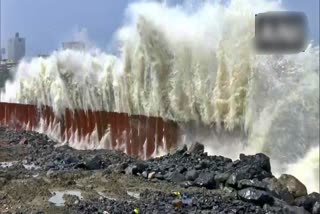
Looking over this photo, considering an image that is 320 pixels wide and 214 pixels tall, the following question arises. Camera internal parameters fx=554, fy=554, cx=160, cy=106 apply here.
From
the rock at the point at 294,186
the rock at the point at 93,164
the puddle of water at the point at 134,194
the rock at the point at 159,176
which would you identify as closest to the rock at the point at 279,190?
the rock at the point at 294,186

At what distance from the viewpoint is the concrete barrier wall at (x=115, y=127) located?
54.0ft

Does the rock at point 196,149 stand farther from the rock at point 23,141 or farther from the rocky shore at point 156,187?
the rock at point 23,141

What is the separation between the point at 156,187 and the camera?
11.2m

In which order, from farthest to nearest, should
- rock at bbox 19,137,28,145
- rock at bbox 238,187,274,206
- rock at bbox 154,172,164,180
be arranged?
rock at bbox 19,137,28,145
rock at bbox 154,172,164,180
rock at bbox 238,187,274,206

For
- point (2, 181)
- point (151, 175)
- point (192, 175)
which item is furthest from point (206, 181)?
point (2, 181)

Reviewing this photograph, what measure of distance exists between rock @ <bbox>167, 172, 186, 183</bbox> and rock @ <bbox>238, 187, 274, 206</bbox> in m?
1.89

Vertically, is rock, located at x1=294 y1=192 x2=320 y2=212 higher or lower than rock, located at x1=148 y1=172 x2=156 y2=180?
lower

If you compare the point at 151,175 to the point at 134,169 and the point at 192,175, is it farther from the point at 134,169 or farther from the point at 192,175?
the point at 192,175

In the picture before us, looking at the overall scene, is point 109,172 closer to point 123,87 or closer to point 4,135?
point 123,87

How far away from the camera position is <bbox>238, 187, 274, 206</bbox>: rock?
9.88 metres

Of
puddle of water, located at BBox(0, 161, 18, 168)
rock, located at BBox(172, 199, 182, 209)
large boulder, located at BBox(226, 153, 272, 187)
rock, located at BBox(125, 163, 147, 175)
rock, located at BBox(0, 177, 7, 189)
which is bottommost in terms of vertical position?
puddle of water, located at BBox(0, 161, 18, 168)

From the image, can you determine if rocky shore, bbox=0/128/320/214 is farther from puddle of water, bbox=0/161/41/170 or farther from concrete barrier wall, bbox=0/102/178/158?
concrete barrier wall, bbox=0/102/178/158

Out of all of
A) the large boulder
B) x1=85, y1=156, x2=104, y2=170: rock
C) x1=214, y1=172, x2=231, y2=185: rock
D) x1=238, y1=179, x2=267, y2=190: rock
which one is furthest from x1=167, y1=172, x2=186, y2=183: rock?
x1=85, y1=156, x2=104, y2=170: rock

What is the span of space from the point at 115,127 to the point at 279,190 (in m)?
8.84
